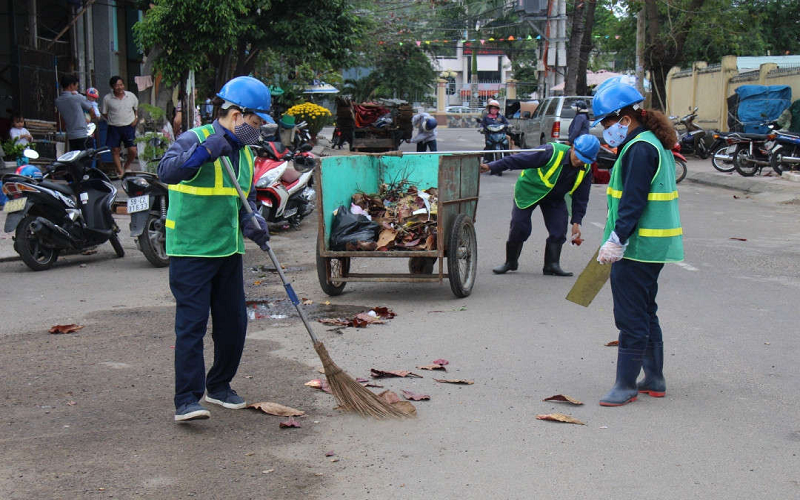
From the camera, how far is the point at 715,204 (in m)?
15.8

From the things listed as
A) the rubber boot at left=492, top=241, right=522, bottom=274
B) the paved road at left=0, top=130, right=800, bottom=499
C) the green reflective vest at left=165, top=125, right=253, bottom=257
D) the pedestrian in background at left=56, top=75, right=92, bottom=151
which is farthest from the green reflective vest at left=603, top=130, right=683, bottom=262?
the pedestrian in background at left=56, top=75, right=92, bottom=151

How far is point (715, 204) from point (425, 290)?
905cm

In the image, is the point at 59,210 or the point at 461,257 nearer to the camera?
the point at 461,257

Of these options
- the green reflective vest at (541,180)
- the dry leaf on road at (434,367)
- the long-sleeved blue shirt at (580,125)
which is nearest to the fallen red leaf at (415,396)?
the dry leaf on road at (434,367)

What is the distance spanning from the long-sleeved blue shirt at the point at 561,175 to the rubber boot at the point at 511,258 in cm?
52

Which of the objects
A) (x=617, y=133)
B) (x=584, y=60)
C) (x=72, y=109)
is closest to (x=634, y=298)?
(x=617, y=133)

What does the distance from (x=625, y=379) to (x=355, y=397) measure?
1509mm

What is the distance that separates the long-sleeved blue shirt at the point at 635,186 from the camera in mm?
4895

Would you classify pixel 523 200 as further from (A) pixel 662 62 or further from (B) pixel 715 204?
(A) pixel 662 62

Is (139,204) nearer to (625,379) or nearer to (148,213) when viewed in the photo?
(148,213)

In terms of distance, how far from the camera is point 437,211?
7758mm

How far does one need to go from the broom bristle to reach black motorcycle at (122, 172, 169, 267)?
16.5 ft

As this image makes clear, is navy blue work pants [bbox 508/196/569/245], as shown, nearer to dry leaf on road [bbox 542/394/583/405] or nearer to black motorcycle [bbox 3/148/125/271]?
dry leaf on road [bbox 542/394/583/405]

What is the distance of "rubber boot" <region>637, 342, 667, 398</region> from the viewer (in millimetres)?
5219
